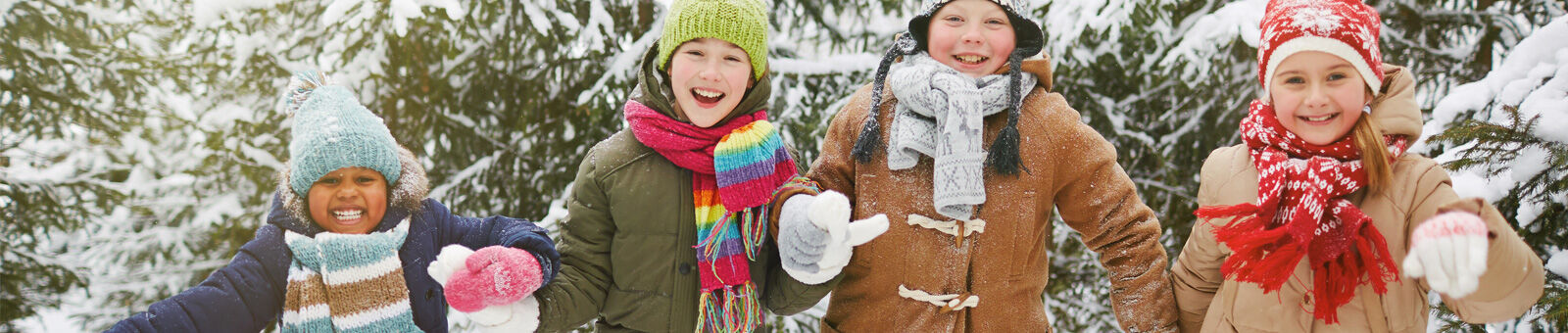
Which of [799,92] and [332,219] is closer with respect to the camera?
[332,219]

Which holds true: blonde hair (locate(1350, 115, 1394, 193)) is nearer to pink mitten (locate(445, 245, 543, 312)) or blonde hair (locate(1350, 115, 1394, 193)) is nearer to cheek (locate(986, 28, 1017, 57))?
cheek (locate(986, 28, 1017, 57))

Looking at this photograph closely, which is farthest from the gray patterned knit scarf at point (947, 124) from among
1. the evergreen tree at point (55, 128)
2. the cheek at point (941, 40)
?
the evergreen tree at point (55, 128)

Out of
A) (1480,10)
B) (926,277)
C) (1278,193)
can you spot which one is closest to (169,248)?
(926,277)

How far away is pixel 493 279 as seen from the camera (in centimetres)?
204

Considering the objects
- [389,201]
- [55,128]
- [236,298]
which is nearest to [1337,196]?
[389,201]

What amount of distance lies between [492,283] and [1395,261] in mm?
2150

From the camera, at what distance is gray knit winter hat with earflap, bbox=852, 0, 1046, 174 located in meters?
2.40

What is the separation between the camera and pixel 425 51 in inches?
173

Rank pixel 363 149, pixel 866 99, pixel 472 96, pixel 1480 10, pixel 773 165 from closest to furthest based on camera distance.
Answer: pixel 363 149 < pixel 773 165 < pixel 866 99 < pixel 1480 10 < pixel 472 96

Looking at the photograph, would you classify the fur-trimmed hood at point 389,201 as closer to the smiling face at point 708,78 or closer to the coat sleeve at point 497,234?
the coat sleeve at point 497,234

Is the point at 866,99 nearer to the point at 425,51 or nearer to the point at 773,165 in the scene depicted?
the point at 773,165

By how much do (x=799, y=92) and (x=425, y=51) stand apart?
1.87 m

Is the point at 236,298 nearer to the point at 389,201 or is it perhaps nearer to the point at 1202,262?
the point at 389,201

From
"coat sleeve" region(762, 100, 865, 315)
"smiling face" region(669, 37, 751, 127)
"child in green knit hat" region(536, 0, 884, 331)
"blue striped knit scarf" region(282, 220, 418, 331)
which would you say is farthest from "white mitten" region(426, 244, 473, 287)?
"coat sleeve" region(762, 100, 865, 315)
